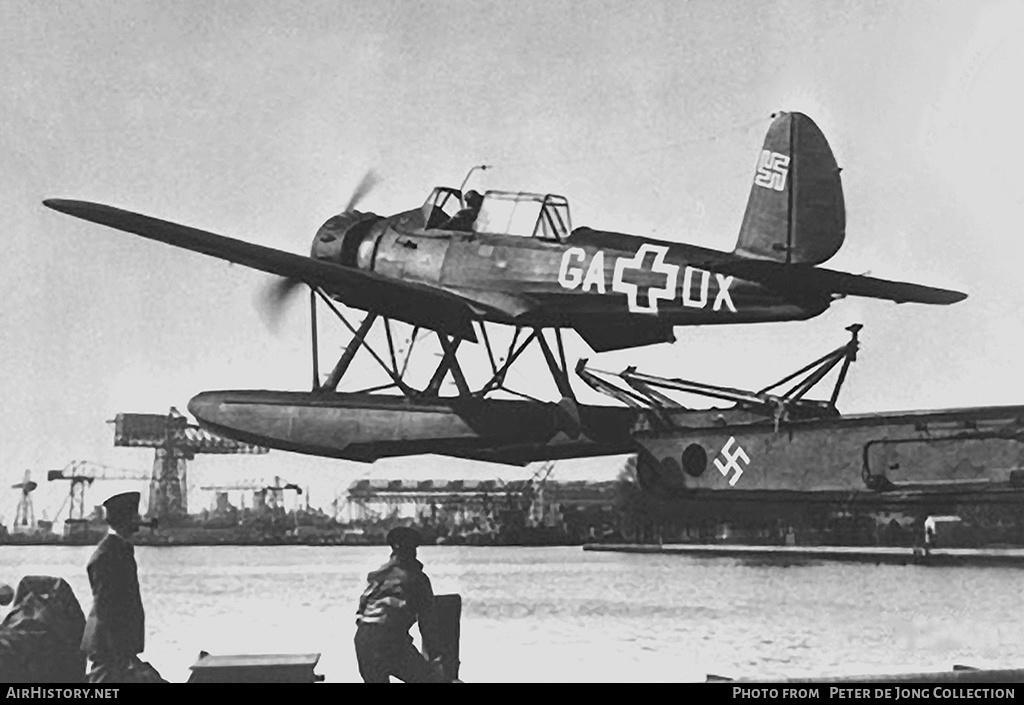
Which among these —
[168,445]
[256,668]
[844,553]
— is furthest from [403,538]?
[844,553]

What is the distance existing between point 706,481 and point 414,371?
121cm

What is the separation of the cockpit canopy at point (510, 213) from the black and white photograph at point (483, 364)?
0.04 feet

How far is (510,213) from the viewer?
5.59 m

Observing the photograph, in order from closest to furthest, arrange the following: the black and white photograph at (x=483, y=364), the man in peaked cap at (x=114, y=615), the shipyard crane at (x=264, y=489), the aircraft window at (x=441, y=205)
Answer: the man in peaked cap at (x=114, y=615) < the black and white photograph at (x=483, y=364) < the shipyard crane at (x=264, y=489) < the aircraft window at (x=441, y=205)

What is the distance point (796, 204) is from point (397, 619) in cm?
215

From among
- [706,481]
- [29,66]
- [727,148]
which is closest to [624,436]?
[706,481]

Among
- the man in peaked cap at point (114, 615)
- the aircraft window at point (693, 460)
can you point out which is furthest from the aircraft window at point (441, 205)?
the man in peaked cap at point (114, 615)

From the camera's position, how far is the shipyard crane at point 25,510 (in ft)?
17.0

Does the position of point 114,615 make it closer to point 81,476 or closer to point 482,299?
point 81,476

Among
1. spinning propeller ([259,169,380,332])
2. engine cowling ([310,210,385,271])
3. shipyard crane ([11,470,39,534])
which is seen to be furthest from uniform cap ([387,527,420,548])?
shipyard crane ([11,470,39,534])

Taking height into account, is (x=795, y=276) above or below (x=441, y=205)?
below

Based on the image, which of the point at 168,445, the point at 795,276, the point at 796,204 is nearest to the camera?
the point at 795,276

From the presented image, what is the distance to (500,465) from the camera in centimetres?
554

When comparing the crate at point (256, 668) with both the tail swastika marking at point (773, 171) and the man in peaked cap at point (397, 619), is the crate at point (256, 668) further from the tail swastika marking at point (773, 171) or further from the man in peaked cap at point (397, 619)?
the tail swastika marking at point (773, 171)
